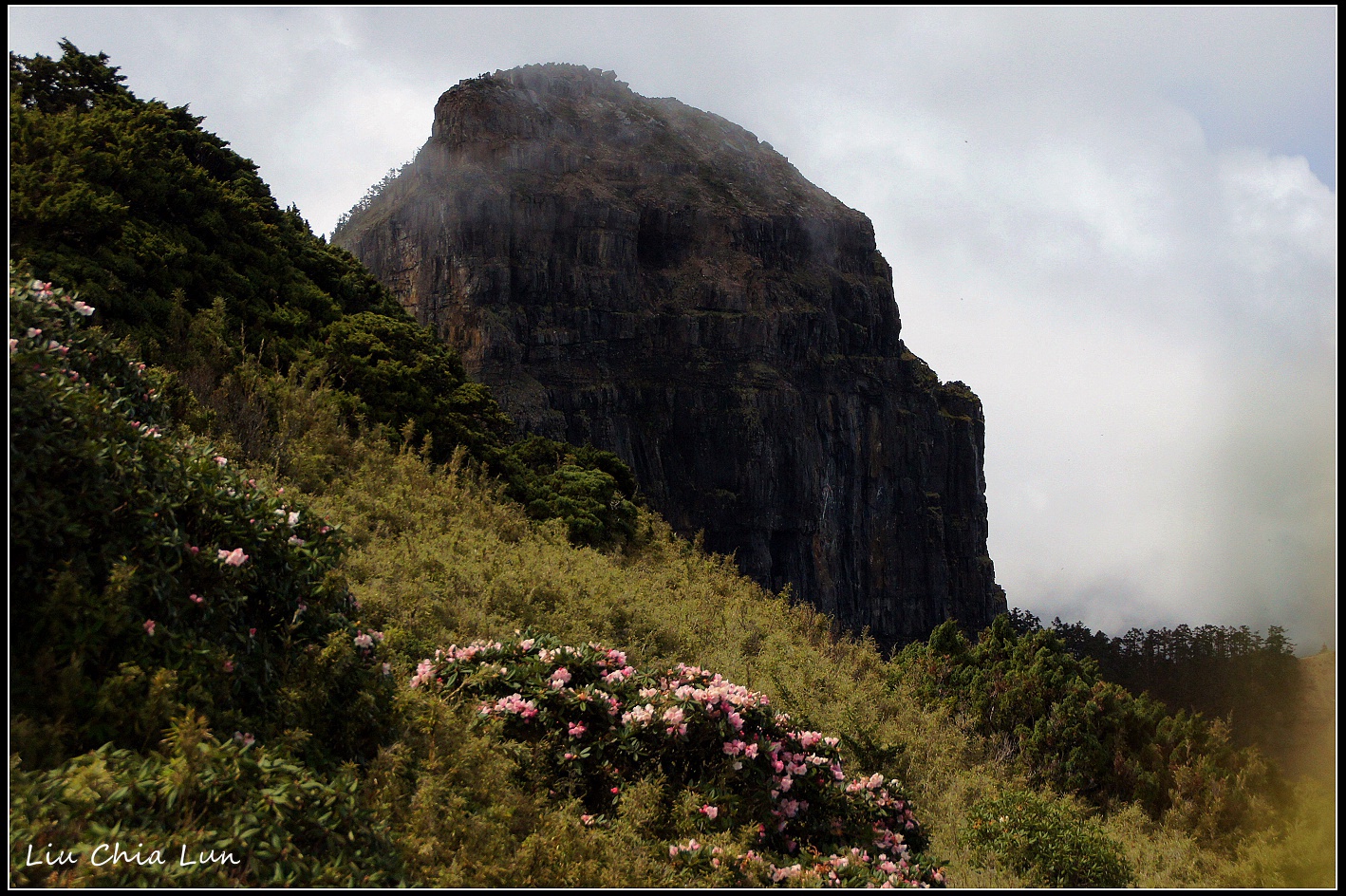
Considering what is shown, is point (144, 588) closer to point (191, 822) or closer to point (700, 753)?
point (191, 822)

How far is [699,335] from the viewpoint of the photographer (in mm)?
58875

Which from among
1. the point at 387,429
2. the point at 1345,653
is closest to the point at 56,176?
the point at 387,429

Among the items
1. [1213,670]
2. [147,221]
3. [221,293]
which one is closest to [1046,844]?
[221,293]

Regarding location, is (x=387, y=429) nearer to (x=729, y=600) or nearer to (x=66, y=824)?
(x=729, y=600)

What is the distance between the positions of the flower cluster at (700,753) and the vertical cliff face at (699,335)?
138 feet

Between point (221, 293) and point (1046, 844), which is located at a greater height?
point (221, 293)

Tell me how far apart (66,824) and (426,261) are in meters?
55.3

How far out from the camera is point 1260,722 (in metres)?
9.24

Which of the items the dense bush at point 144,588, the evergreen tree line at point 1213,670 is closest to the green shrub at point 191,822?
the dense bush at point 144,588

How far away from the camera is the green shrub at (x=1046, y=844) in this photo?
21.2ft

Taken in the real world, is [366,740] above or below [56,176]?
below

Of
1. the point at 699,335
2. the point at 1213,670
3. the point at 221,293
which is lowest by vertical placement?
the point at 1213,670

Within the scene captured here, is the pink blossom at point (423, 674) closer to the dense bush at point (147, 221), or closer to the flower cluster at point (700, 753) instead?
the flower cluster at point (700, 753)

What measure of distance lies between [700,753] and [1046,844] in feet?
10.2
